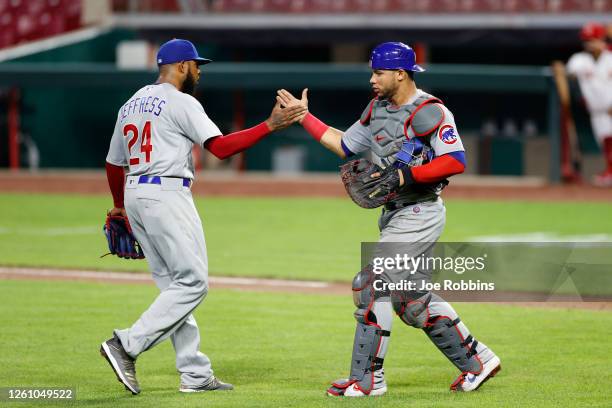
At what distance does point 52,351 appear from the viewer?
7.75m

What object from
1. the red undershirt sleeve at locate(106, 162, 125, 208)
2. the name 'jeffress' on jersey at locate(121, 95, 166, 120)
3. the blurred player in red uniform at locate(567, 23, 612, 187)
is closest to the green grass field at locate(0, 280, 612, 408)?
the red undershirt sleeve at locate(106, 162, 125, 208)

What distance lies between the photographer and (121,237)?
22.5 ft

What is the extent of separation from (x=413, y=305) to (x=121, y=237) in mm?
1694

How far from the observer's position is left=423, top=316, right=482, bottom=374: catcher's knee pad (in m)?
6.54

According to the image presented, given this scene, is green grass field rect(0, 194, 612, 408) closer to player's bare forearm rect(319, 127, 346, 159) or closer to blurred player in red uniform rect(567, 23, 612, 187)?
player's bare forearm rect(319, 127, 346, 159)

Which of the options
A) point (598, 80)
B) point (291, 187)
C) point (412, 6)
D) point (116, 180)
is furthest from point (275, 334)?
point (412, 6)

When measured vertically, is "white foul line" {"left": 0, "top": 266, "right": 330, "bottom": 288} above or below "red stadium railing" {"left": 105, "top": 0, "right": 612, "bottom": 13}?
below

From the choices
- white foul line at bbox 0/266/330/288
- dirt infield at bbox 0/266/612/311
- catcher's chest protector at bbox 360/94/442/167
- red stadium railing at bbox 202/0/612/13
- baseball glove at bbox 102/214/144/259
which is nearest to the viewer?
catcher's chest protector at bbox 360/94/442/167

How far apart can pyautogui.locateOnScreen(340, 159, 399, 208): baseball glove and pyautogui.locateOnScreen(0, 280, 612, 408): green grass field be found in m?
1.04

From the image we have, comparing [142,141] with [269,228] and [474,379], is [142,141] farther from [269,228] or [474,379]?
[269,228]

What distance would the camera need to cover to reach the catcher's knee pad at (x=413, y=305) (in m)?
6.38

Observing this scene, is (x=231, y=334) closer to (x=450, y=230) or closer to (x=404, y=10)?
(x=450, y=230)

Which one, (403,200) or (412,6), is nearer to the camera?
(403,200)

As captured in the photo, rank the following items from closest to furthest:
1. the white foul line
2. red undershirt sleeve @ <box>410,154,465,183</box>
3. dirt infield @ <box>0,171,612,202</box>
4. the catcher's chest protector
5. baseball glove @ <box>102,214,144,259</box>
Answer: red undershirt sleeve @ <box>410,154,465,183</box> < the catcher's chest protector < baseball glove @ <box>102,214,144,259</box> < the white foul line < dirt infield @ <box>0,171,612,202</box>
